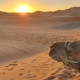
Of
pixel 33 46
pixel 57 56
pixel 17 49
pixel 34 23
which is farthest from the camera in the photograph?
pixel 34 23

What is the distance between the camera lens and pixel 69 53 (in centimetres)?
420

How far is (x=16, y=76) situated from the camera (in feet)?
26.5

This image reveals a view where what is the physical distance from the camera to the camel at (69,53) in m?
4.11

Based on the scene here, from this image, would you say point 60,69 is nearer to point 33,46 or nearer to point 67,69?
point 67,69

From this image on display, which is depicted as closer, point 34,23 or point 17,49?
point 17,49

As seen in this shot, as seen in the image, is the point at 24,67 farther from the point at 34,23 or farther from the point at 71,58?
the point at 34,23

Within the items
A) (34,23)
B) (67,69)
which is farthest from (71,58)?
(34,23)

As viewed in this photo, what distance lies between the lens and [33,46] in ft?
46.6

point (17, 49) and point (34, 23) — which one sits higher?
point (34, 23)

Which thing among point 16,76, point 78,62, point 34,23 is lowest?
point 16,76

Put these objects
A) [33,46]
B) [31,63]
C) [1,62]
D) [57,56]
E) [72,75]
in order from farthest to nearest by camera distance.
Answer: [33,46] → [1,62] → [31,63] → [72,75] → [57,56]

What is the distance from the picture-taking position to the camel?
13.5 feet

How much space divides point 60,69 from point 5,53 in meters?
4.62

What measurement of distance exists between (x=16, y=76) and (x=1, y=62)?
3.17 meters
